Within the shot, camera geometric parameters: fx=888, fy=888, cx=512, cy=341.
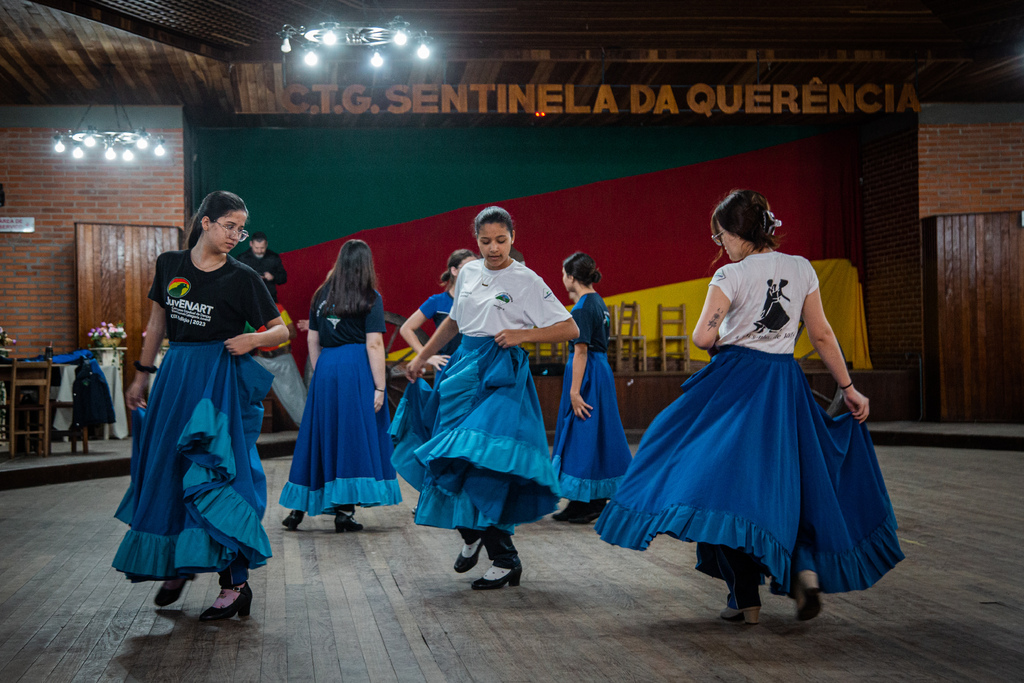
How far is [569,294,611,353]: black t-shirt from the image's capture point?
184 inches

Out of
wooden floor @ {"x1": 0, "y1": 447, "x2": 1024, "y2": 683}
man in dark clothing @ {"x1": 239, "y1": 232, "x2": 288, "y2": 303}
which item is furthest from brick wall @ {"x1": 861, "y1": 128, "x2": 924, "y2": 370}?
man in dark clothing @ {"x1": 239, "y1": 232, "x2": 288, "y2": 303}

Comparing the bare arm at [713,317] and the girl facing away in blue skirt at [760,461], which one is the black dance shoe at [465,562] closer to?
the girl facing away in blue skirt at [760,461]

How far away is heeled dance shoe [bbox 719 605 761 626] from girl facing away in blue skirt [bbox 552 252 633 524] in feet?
6.03

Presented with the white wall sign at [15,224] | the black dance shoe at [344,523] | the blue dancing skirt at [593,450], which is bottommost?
the black dance shoe at [344,523]

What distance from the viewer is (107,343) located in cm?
918

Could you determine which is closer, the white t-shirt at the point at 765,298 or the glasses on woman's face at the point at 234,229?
the white t-shirt at the point at 765,298

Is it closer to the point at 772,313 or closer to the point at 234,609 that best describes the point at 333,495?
the point at 234,609

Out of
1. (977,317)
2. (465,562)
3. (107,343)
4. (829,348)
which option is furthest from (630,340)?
(829,348)

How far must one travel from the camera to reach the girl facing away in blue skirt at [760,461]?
2561mm

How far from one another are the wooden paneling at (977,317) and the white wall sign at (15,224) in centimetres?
1052

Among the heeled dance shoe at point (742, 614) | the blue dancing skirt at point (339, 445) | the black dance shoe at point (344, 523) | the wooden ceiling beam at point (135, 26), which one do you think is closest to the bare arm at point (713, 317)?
the heeled dance shoe at point (742, 614)

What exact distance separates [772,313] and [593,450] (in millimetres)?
2133

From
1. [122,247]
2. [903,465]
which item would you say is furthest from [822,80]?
[122,247]

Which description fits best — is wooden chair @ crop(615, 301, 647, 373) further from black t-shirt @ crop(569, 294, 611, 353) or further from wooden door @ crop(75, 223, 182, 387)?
black t-shirt @ crop(569, 294, 611, 353)
